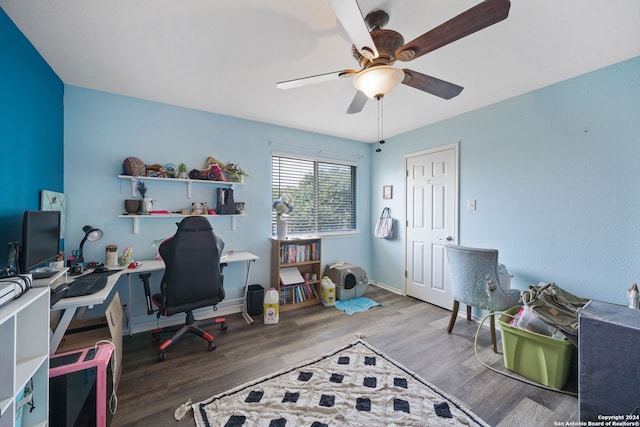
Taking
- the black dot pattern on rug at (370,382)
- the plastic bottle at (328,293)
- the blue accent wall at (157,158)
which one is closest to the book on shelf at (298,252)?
the blue accent wall at (157,158)

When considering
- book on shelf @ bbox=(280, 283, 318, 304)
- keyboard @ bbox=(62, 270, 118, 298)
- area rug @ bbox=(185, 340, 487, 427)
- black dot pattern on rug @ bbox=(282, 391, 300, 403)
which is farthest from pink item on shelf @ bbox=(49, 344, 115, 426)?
book on shelf @ bbox=(280, 283, 318, 304)

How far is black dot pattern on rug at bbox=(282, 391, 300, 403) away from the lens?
1669 millimetres

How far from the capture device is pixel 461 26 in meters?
1.16

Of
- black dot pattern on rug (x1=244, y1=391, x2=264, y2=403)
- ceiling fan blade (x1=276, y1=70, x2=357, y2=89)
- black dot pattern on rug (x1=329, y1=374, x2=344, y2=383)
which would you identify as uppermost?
ceiling fan blade (x1=276, y1=70, x2=357, y2=89)

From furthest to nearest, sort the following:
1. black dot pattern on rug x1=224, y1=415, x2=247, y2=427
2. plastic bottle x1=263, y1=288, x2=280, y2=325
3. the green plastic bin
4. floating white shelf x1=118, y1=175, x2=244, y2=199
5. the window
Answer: the window
plastic bottle x1=263, y1=288, x2=280, y2=325
floating white shelf x1=118, y1=175, x2=244, y2=199
the green plastic bin
black dot pattern on rug x1=224, y1=415, x2=247, y2=427

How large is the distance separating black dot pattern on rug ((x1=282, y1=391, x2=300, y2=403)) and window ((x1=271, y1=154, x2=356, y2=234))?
6.75 ft

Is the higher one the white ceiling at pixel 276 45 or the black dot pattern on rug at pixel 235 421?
the white ceiling at pixel 276 45

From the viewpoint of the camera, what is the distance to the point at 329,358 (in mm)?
2150

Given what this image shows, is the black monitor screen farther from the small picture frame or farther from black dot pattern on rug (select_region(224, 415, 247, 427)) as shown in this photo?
the small picture frame

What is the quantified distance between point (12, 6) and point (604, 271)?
4.52m

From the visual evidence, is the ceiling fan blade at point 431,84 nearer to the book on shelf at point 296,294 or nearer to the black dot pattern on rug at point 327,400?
the black dot pattern on rug at point 327,400

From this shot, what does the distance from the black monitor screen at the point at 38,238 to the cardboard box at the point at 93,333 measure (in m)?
0.52

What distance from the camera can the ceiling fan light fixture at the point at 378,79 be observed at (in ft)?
4.60

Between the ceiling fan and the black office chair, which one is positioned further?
the black office chair
